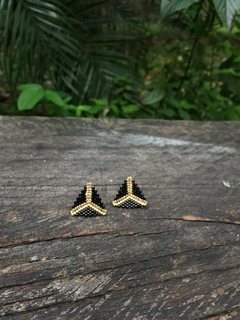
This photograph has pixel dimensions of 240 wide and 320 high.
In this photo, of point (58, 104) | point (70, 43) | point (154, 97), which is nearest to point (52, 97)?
point (58, 104)

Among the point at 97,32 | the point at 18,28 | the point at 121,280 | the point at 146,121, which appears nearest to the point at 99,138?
the point at 146,121

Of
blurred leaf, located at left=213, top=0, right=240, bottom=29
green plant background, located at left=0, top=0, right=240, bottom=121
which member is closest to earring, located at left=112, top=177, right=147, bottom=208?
blurred leaf, located at left=213, top=0, right=240, bottom=29

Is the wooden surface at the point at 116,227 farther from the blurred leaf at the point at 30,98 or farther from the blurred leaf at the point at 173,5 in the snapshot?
the blurred leaf at the point at 173,5

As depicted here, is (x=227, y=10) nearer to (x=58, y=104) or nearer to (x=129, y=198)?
(x=129, y=198)

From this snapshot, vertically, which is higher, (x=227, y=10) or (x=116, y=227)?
(x=227, y=10)

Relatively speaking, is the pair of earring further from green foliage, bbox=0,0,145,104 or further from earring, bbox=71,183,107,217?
green foliage, bbox=0,0,145,104

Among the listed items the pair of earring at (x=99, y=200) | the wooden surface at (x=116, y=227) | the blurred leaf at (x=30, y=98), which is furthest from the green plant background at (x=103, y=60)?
the pair of earring at (x=99, y=200)

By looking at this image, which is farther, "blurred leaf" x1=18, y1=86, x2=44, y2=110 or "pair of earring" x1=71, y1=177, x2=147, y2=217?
"blurred leaf" x1=18, y1=86, x2=44, y2=110

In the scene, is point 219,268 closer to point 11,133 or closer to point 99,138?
point 99,138
